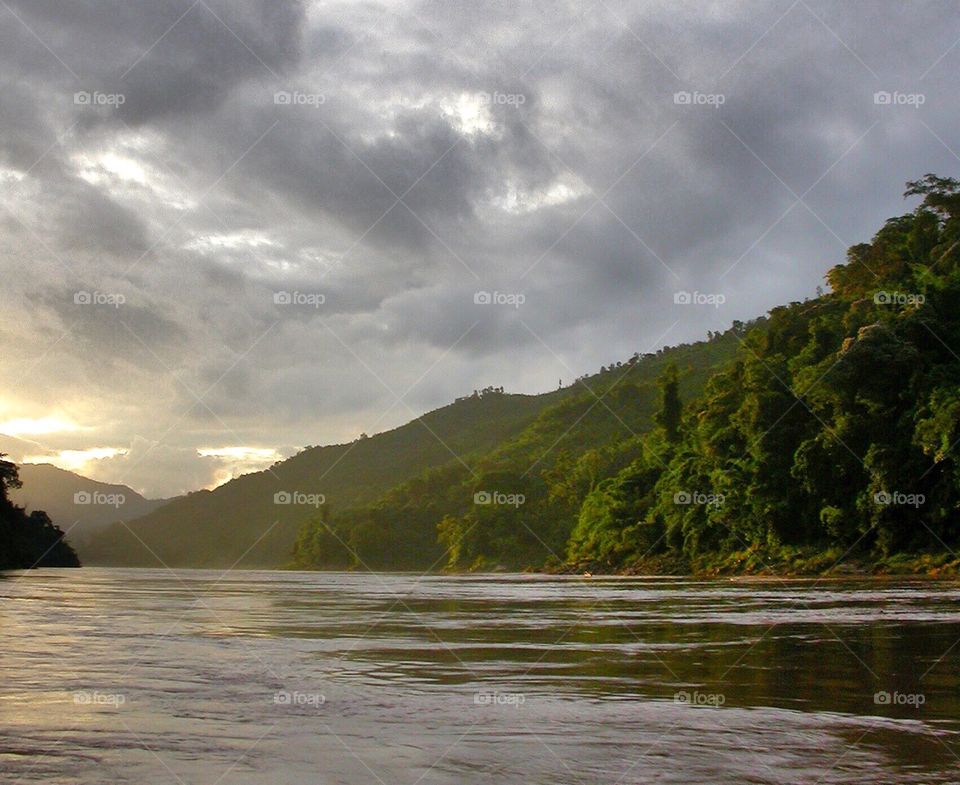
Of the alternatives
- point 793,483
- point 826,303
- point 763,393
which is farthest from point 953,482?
point 826,303

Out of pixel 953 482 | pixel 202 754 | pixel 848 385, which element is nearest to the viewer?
pixel 202 754

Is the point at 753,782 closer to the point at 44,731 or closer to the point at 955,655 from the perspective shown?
the point at 44,731

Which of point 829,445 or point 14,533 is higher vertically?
point 829,445

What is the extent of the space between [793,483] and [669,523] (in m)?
23.9

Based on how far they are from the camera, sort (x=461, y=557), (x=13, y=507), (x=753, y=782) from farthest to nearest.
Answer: (x=461, y=557)
(x=13, y=507)
(x=753, y=782)

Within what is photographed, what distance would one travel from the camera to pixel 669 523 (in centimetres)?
9744
